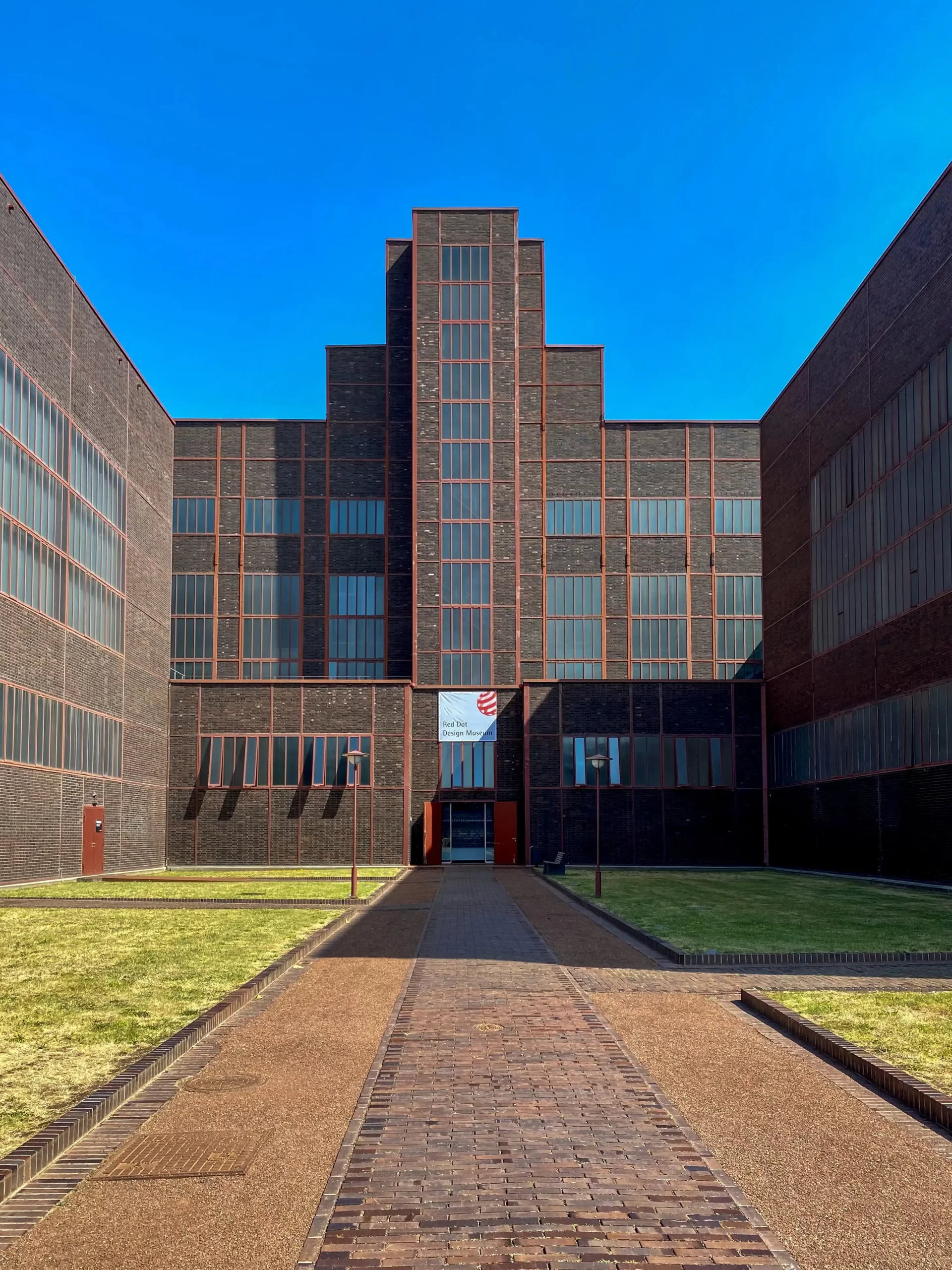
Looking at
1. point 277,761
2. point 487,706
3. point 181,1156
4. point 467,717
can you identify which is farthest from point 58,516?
point 181,1156

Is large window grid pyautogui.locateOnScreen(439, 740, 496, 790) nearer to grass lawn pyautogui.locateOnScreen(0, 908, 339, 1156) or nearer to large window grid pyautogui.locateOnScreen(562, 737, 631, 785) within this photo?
large window grid pyautogui.locateOnScreen(562, 737, 631, 785)

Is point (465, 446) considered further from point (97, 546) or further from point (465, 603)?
point (97, 546)

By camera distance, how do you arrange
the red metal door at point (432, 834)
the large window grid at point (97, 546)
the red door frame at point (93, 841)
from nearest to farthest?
the large window grid at point (97, 546)
the red door frame at point (93, 841)
the red metal door at point (432, 834)

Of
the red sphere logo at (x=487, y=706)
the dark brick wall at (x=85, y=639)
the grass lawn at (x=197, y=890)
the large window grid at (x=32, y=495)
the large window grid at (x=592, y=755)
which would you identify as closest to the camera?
the grass lawn at (x=197, y=890)

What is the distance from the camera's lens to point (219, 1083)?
27.8ft

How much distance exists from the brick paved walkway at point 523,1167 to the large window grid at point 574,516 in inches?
2029

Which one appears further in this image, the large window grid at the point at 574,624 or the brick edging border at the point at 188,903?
the large window grid at the point at 574,624

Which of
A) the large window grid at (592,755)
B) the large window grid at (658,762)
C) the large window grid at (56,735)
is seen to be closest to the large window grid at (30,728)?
the large window grid at (56,735)

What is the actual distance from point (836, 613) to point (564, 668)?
21274mm

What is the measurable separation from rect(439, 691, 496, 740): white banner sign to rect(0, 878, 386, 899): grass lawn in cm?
1616

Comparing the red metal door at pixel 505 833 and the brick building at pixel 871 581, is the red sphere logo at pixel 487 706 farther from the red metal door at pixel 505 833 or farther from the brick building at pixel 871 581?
the brick building at pixel 871 581

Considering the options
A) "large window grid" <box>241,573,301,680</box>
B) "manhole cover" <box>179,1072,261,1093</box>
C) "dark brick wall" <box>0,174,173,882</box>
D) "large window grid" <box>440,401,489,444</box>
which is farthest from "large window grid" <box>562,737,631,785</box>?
"manhole cover" <box>179,1072,261,1093</box>

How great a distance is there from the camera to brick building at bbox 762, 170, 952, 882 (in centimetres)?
3262

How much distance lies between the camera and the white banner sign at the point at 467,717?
51.3m
